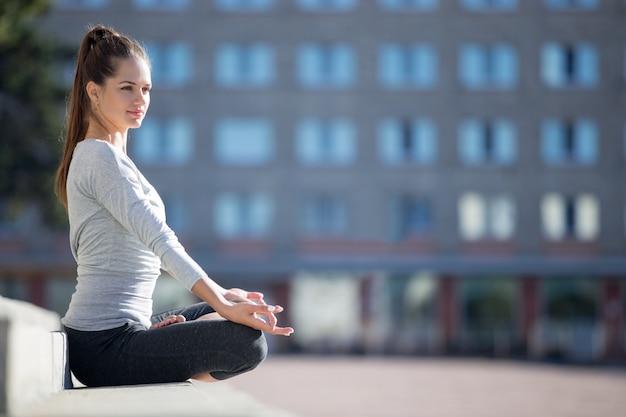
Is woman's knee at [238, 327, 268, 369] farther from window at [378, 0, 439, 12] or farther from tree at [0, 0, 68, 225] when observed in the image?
window at [378, 0, 439, 12]

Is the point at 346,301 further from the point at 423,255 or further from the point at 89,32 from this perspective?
the point at 89,32

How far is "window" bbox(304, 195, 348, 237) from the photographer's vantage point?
158 feet

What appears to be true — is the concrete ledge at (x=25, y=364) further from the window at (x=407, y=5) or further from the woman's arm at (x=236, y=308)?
the window at (x=407, y=5)

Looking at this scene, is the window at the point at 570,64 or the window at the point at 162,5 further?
the window at the point at 570,64

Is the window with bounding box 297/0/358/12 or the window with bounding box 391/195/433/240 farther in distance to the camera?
the window with bounding box 297/0/358/12

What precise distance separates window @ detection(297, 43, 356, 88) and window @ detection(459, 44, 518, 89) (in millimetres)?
4590

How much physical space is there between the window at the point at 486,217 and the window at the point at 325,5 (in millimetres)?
9003

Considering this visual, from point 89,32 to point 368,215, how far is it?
4410cm

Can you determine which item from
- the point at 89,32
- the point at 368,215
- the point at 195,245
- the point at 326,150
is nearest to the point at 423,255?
the point at 368,215

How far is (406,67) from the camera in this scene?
49094 mm

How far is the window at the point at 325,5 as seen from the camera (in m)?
49.2

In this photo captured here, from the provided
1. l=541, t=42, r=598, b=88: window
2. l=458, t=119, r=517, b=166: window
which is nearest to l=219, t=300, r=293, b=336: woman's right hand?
l=458, t=119, r=517, b=166: window

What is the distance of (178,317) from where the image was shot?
403 cm

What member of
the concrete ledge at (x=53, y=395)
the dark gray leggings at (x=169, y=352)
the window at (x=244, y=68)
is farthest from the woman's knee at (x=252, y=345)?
the window at (x=244, y=68)
